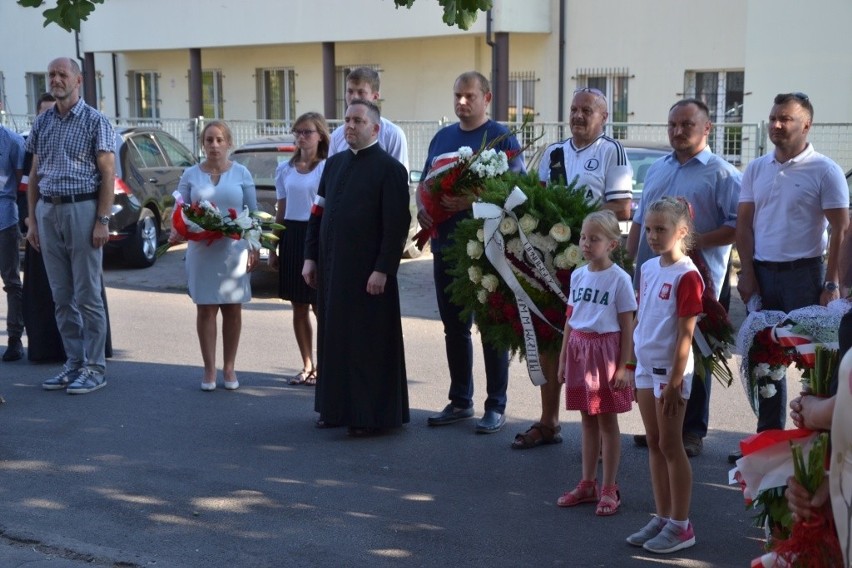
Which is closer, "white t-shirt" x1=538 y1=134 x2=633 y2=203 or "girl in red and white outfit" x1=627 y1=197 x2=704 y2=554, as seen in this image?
"girl in red and white outfit" x1=627 y1=197 x2=704 y2=554

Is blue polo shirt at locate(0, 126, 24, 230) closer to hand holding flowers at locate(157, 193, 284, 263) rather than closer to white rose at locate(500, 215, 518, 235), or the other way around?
hand holding flowers at locate(157, 193, 284, 263)

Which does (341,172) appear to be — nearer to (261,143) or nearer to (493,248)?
(493,248)

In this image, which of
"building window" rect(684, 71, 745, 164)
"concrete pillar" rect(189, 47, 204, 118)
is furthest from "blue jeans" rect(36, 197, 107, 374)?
"concrete pillar" rect(189, 47, 204, 118)

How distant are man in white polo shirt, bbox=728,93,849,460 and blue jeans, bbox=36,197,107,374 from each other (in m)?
4.71

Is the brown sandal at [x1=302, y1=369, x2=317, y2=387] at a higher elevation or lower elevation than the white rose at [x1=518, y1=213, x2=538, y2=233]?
lower

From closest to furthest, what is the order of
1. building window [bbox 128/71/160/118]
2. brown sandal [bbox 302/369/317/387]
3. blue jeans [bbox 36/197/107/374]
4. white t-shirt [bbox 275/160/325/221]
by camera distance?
blue jeans [bbox 36/197/107/374], white t-shirt [bbox 275/160/325/221], brown sandal [bbox 302/369/317/387], building window [bbox 128/71/160/118]

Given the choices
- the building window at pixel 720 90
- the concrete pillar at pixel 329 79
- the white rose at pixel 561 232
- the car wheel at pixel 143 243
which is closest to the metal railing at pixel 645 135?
the building window at pixel 720 90

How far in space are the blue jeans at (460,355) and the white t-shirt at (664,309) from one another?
2084 mm

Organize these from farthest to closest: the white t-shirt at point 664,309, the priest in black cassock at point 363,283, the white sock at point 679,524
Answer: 1. the priest in black cassock at point 363,283
2. the white sock at point 679,524
3. the white t-shirt at point 664,309

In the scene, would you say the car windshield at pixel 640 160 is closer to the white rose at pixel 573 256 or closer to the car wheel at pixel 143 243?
the car wheel at pixel 143 243

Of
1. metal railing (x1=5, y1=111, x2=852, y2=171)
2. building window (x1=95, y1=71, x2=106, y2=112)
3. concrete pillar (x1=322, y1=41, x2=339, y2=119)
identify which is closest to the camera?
metal railing (x1=5, y1=111, x2=852, y2=171)

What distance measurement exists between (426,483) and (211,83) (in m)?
25.4

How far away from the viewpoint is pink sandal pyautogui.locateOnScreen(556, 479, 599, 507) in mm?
5895

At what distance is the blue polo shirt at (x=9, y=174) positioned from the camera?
918 centimetres
